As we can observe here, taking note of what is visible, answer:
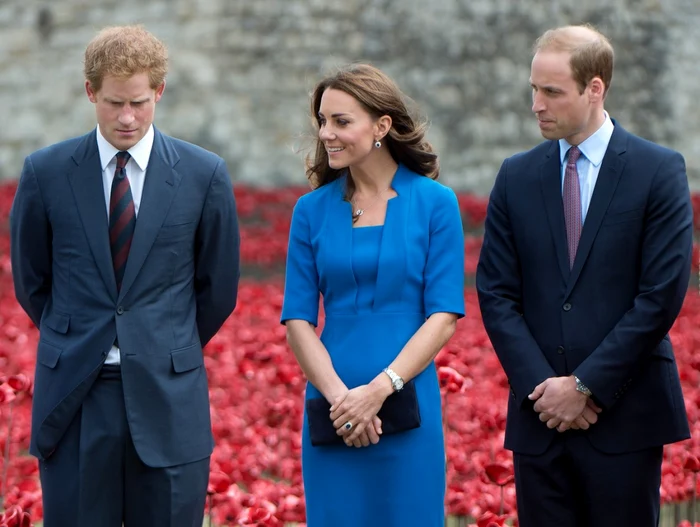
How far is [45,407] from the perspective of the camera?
3922 millimetres

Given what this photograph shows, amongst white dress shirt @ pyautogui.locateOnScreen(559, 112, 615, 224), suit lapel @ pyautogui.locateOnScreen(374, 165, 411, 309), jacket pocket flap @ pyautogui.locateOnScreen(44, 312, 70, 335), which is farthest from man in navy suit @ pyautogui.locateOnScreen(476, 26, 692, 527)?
jacket pocket flap @ pyautogui.locateOnScreen(44, 312, 70, 335)

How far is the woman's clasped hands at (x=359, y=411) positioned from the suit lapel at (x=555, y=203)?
2.17 feet

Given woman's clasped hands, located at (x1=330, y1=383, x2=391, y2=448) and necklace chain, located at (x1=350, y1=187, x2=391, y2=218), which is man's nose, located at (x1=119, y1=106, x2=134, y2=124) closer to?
necklace chain, located at (x1=350, y1=187, x2=391, y2=218)

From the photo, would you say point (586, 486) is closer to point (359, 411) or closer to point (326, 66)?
point (359, 411)

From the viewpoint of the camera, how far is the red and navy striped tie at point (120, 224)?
3934 mm

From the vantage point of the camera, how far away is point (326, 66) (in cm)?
1503

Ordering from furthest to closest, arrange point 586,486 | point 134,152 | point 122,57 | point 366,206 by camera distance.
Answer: point 366,206
point 134,152
point 586,486
point 122,57

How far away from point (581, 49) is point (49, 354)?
5.89 ft

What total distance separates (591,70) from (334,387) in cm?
119

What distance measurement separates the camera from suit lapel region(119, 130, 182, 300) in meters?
3.89

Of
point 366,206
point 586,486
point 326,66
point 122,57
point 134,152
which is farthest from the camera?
point 326,66

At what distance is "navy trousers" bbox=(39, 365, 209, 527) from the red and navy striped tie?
12.2 inches

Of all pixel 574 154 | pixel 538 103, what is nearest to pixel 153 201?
pixel 538 103

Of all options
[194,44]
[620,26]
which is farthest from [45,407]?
[620,26]
